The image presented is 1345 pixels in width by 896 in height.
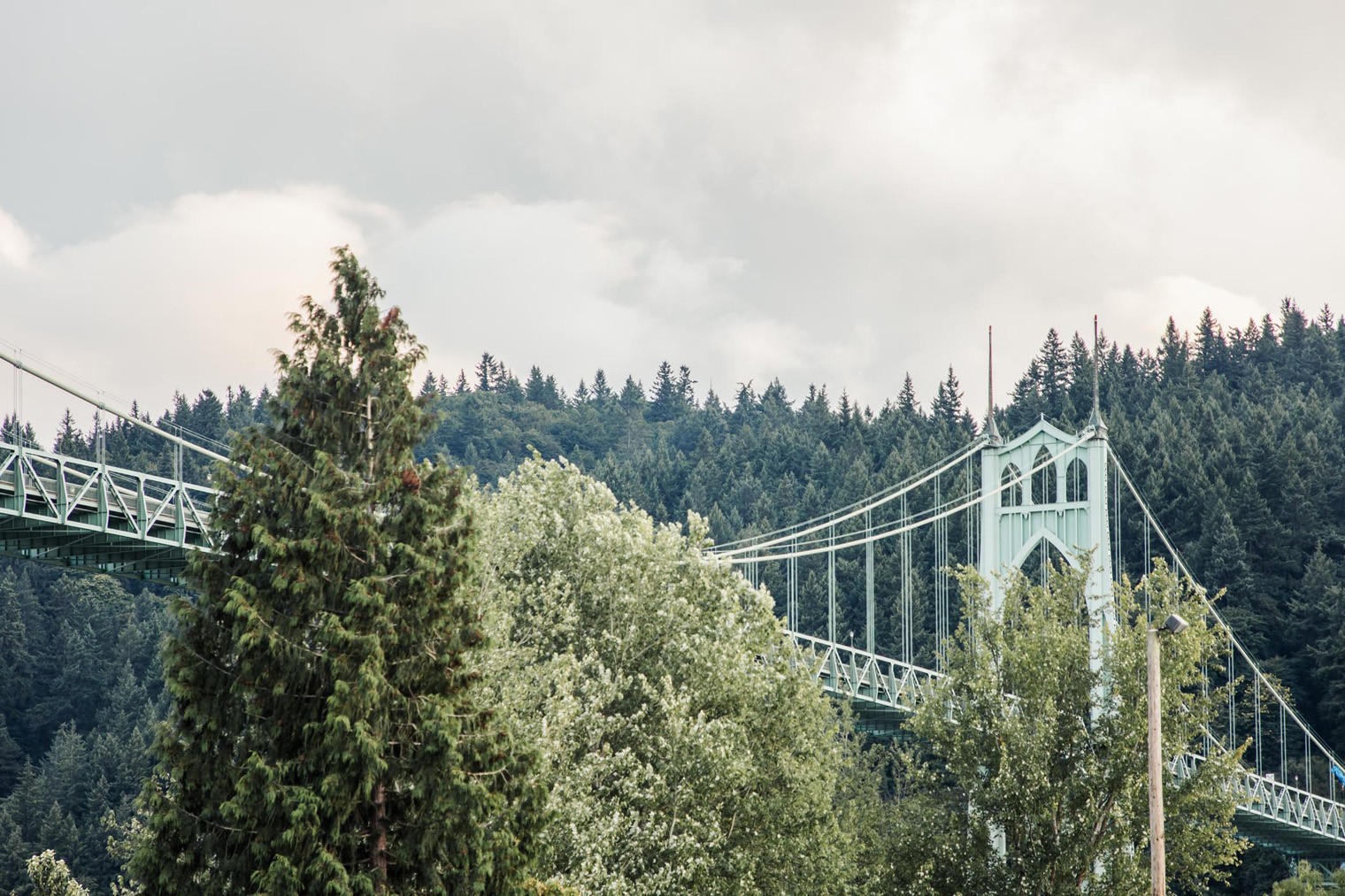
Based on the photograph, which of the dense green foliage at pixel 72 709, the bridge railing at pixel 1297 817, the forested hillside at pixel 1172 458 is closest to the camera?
the bridge railing at pixel 1297 817

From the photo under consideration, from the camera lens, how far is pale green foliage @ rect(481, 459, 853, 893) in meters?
19.2

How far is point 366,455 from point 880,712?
2809 cm

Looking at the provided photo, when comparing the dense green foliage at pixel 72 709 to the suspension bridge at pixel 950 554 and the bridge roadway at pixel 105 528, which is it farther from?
the bridge roadway at pixel 105 528

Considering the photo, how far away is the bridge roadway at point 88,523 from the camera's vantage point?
29.8 metres

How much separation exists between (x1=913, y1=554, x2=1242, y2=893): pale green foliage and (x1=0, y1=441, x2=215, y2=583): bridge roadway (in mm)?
14667

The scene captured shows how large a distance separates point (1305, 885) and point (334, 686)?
92.8 ft

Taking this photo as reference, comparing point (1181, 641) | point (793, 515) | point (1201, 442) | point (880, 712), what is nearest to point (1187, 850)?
point (1181, 641)

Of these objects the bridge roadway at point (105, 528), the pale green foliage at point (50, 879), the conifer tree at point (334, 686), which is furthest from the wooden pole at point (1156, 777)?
the pale green foliage at point (50, 879)

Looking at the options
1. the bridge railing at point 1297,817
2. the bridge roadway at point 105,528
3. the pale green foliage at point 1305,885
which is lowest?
the pale green foliage at point 1305,885

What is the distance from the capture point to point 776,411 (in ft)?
450

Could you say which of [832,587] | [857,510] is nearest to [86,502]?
[832,587]

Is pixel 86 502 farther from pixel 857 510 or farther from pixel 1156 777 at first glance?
pixel 1156 777

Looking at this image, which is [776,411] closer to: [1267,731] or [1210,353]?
[1210,353]

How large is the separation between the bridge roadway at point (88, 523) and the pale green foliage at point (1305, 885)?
24153mm
